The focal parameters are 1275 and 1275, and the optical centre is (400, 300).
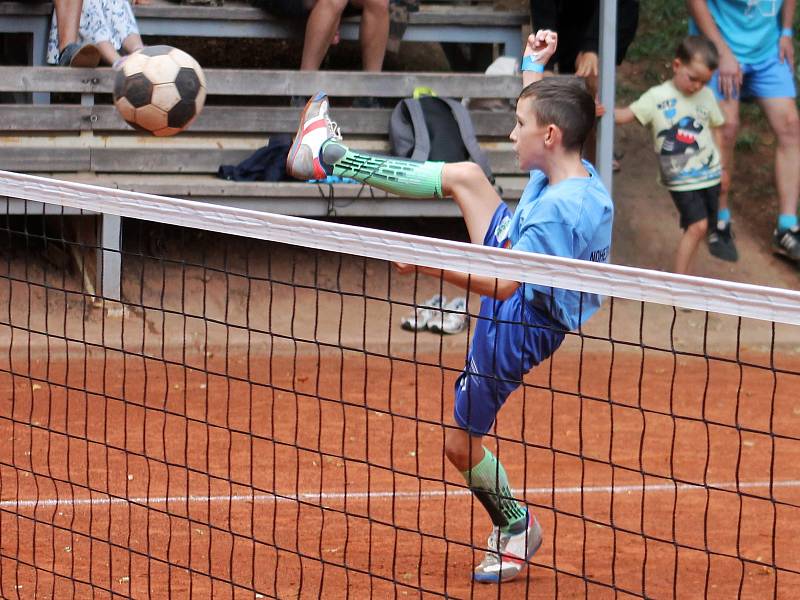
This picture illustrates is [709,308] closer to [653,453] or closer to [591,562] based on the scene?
[591,562]

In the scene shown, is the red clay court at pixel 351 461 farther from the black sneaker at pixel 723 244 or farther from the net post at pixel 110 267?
the black sneaker at pixel 723 244

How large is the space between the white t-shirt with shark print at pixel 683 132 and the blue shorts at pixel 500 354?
540cm

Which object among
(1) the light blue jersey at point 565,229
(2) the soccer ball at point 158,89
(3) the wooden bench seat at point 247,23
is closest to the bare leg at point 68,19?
(3) the wooden bench seat at point 247,23

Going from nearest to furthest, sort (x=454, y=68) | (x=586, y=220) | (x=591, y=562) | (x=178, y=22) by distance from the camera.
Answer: (x=586, y=220) → (x=591, y=562) → (x=178, y=22) → (x=454, y=68)

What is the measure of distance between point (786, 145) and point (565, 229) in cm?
662

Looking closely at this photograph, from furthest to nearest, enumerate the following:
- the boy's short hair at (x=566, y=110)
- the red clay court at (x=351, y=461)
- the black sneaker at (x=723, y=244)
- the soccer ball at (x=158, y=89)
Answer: the black sneaker at (x=723, y=244) → the soccer ball at (x=158, y=89) → the red clay court at (x=351, y=461) → the boy's short hair at (x=566, y=110)

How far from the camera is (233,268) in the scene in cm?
1000

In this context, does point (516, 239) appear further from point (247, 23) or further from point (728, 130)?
point (728, 130)

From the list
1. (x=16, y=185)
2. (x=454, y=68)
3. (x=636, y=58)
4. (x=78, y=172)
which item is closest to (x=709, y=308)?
(x=16, y=185)

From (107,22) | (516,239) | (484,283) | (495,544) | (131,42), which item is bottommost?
(495,544)

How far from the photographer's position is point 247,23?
9.94m

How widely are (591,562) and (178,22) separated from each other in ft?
20.8

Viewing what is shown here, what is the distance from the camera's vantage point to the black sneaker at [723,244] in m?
10.9

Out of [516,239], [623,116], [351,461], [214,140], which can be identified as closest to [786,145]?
[623,116]
